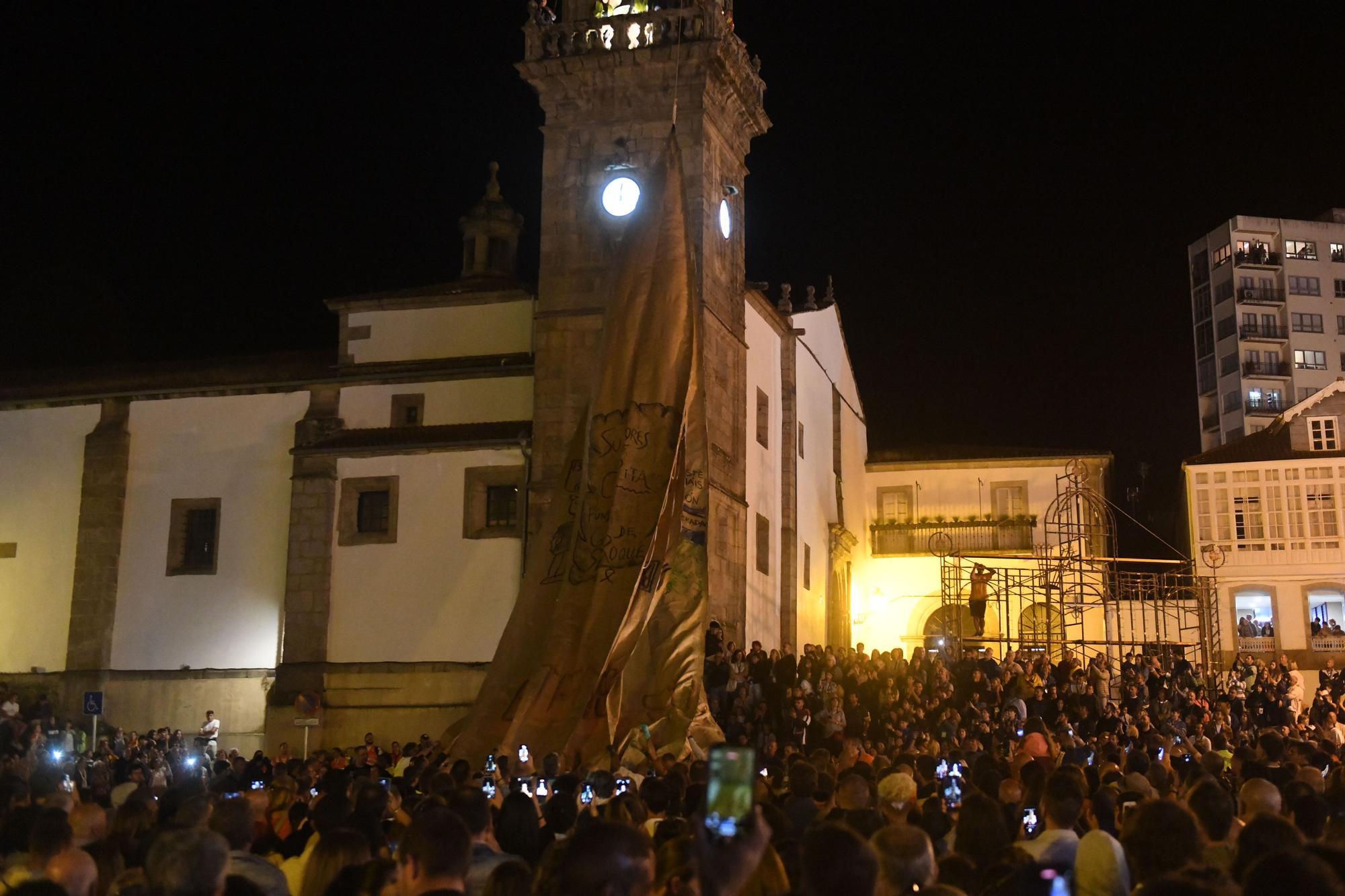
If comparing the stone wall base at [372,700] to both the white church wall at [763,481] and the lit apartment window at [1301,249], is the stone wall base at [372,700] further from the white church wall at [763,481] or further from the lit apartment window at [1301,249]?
the lit apartment window at [1301,249]

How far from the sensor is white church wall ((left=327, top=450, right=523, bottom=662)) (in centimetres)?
2830

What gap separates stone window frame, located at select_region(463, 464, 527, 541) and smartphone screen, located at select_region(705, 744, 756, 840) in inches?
966

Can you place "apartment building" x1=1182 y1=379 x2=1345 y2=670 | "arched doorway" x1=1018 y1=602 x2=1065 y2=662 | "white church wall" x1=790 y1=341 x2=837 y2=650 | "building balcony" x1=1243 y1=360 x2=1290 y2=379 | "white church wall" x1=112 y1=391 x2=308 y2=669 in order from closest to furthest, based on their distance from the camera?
"arched doorway" x1=1018 y1=602 x2=1065 y2=662, "white church wall" x1=112 y1=391 x2=308 y2=669, "white church wall" x1=790 y1=341 x2=837 y2=650, "apartment building" x1=1182 y1=379 x2=1345 y2=670, "building balcony" x1=1243 y1=360 x2=1290 y2=379

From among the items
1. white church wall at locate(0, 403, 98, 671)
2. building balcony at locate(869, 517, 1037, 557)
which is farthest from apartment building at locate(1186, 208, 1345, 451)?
white church wall at locate(0, 403, 98, 671)

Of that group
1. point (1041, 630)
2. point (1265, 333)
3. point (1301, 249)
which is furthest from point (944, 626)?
point (1301, 249)

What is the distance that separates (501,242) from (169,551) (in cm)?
1060

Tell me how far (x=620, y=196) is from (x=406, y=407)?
659 centimetres

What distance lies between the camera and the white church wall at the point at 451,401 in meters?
29.9

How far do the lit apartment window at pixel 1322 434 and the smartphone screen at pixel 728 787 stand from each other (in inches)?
1703

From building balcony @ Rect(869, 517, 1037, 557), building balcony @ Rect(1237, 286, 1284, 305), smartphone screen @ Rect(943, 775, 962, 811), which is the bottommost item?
smartphone screen @ Rect(943, 775, 962, 811)

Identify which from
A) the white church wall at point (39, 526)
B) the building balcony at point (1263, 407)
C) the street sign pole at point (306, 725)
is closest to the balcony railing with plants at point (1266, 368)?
the building balcony at point (1263, 407)

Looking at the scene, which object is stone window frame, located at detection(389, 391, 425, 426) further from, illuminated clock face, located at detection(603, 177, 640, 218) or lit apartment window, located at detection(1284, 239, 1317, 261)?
lit apartment window, located at detection(1284, 239, 1317, 261)

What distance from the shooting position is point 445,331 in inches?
1227

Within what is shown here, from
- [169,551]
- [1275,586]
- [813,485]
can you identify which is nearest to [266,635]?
[169,551]
